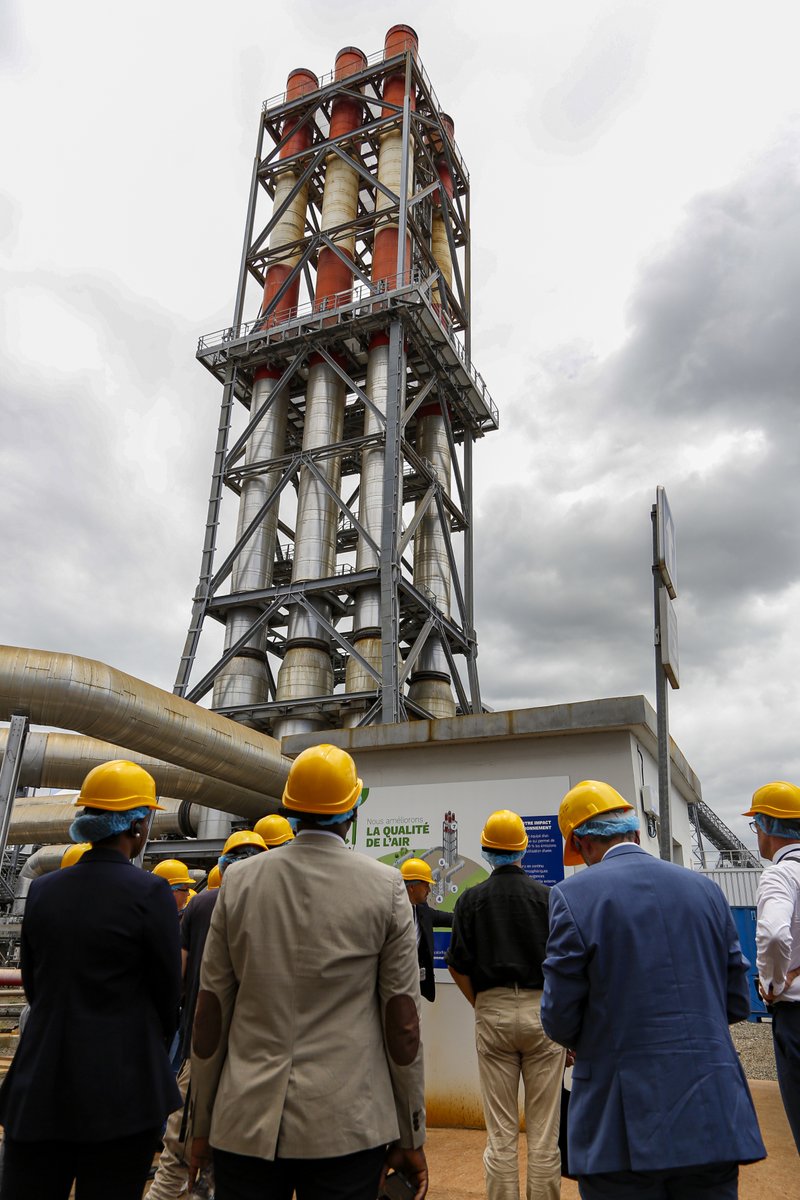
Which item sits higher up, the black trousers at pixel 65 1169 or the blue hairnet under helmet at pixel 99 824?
the blue hairnet under helmet at pixel 99 824

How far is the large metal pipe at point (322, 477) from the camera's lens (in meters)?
21.3

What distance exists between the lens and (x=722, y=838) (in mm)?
38562

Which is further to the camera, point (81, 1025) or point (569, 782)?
point (569, 782)

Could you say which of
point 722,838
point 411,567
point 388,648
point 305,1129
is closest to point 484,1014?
point 305,1129

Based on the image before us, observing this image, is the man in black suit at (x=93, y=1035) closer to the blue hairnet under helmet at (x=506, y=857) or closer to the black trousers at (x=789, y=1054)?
the blue hairnet under helmet at (x=506, y=857)

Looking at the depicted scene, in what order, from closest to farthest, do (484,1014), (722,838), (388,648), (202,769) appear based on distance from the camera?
(484,1014) < (202,769) < (388,648) < (722,838)

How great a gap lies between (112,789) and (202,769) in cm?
1253

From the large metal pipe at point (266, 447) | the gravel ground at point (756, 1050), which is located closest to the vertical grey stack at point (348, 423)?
the large metal pipe at point (266, 447)

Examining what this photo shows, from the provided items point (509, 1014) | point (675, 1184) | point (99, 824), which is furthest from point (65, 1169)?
point (509, 1014)

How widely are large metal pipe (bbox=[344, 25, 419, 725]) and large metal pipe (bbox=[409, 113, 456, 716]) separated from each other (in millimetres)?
2053

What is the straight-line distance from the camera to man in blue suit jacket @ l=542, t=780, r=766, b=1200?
7.42 ft

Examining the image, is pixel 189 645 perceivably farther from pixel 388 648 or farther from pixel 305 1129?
pixel 305 1129

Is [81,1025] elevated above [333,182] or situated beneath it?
situated beneath

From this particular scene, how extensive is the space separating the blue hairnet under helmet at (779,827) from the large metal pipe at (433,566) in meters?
18.3
